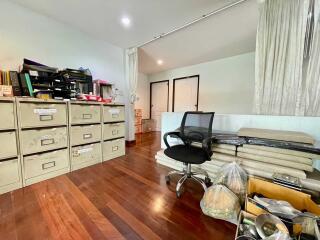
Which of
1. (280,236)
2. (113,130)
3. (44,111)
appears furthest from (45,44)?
(280,236)

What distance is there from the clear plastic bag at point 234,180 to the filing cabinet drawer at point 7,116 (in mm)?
2289

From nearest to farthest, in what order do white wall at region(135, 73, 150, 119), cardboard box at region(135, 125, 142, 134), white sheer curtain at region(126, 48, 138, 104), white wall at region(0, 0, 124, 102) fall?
white wall at region(0, 0, 124, 102)
white sheer curtain at region(126, 48, 138, 104)
cardboard box at region(135, 125, 142, 134)
white wall at region(135, 73, 150, 119)

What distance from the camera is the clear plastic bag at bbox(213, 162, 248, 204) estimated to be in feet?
4.51

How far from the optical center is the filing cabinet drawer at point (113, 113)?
2531 millimetres

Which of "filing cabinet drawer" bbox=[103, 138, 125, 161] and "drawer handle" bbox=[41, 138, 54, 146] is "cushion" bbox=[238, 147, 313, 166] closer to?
"filing cabinet drawer" bbox=[103, 138, 125, 161]

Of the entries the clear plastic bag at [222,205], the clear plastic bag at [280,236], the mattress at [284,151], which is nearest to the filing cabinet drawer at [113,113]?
the clear plastic bag at [222,205]

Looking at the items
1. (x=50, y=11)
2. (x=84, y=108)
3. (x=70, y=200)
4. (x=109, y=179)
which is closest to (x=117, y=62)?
(x=50, y=11)

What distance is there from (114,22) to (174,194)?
2.77 m

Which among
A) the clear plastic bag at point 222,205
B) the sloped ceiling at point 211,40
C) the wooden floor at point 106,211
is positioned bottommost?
the wooden floor at point 106,211

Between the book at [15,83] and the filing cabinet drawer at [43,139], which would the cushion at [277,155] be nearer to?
the filing cabinet drawer at [43,139]

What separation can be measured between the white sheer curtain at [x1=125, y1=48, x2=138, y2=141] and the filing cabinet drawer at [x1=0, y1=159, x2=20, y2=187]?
2106mm

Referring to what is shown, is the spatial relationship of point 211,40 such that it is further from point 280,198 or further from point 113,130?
point 280,198

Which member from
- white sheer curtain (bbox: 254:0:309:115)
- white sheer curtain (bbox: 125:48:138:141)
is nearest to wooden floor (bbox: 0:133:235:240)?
white sheer curtain (bbox: 254:0:309:115)

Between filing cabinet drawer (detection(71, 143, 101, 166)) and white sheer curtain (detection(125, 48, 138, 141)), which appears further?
white sheer curtain (detection(125, 48, 138, 141))
